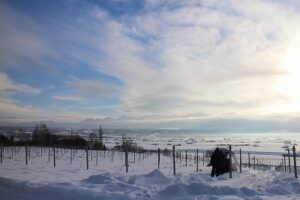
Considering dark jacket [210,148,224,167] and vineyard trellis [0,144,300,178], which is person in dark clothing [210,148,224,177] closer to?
dark jacket [210,148,224,167]

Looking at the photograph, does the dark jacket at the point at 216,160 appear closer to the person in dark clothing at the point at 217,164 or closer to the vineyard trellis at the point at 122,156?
the person in dark clothing at the point at 217,164

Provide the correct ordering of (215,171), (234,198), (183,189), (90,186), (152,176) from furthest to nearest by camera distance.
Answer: (215,171) → (152,176) → (90,186) → (183,189) → (234,198)

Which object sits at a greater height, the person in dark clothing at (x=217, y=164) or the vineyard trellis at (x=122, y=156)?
the person in dark clothing at (x=217, y=164)

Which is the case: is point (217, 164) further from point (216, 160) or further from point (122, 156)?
point (122, 156)

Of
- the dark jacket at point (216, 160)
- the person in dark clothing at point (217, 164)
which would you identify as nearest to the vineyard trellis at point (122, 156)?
the dark jacket at point (216, 160)

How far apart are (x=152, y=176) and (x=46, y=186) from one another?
5186 mm

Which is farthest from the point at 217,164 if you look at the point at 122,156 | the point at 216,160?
the point at 122,156

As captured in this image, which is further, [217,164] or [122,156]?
[122,156]

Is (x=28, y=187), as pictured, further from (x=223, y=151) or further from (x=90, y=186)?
(x=223, y=151)

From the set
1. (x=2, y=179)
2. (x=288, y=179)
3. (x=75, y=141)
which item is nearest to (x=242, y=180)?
(x=288, y=179)

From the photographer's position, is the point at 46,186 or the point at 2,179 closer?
the point at 46,186

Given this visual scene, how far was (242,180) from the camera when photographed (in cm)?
1666

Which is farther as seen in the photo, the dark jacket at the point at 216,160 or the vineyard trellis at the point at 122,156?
the vineyard trellis at the point at 122,156

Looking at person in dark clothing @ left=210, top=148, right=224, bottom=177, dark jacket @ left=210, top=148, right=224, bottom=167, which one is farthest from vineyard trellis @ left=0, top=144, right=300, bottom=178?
person in dark clothing @ left=210, top=148, right=224, bottom=177
